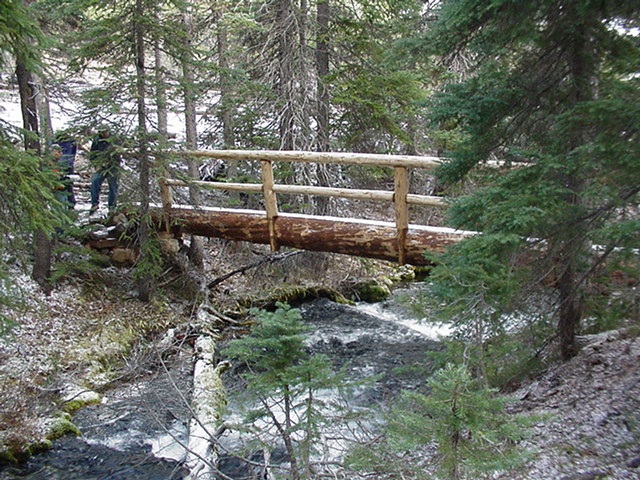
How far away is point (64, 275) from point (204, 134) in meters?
4.74

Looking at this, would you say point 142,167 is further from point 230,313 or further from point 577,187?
point 577,187

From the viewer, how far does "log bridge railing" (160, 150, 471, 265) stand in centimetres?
614

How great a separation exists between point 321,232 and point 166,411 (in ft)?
9.73

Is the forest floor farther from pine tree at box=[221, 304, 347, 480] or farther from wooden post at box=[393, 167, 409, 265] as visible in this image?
wooden post at box=[393, 167, 409, 265]

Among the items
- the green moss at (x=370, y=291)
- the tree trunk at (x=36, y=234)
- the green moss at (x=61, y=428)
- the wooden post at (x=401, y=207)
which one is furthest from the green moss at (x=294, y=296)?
the green moss at (x=61, y=428)

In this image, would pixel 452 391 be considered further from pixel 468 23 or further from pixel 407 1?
pixel 407 1

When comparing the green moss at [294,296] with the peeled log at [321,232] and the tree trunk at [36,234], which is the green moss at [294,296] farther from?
the tree trunk at [36,234]

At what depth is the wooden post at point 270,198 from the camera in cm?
727

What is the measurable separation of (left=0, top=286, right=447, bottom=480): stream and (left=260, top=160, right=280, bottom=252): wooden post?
1846mm

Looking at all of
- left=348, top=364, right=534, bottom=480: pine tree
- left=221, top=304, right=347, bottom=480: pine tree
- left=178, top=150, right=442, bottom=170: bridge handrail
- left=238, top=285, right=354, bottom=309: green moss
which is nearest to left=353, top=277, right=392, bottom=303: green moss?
left=238, top=285, right=354, bottom=309: green moss

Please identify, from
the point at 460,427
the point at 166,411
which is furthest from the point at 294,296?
the point at 460,427

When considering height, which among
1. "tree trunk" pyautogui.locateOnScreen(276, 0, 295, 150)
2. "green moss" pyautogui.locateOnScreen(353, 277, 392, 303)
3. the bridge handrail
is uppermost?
"tree trunk" pyautogui.locateOnScreen(276, 0, 295, 150)

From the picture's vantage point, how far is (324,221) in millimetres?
7039

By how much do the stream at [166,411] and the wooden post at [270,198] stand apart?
1.85 meters
